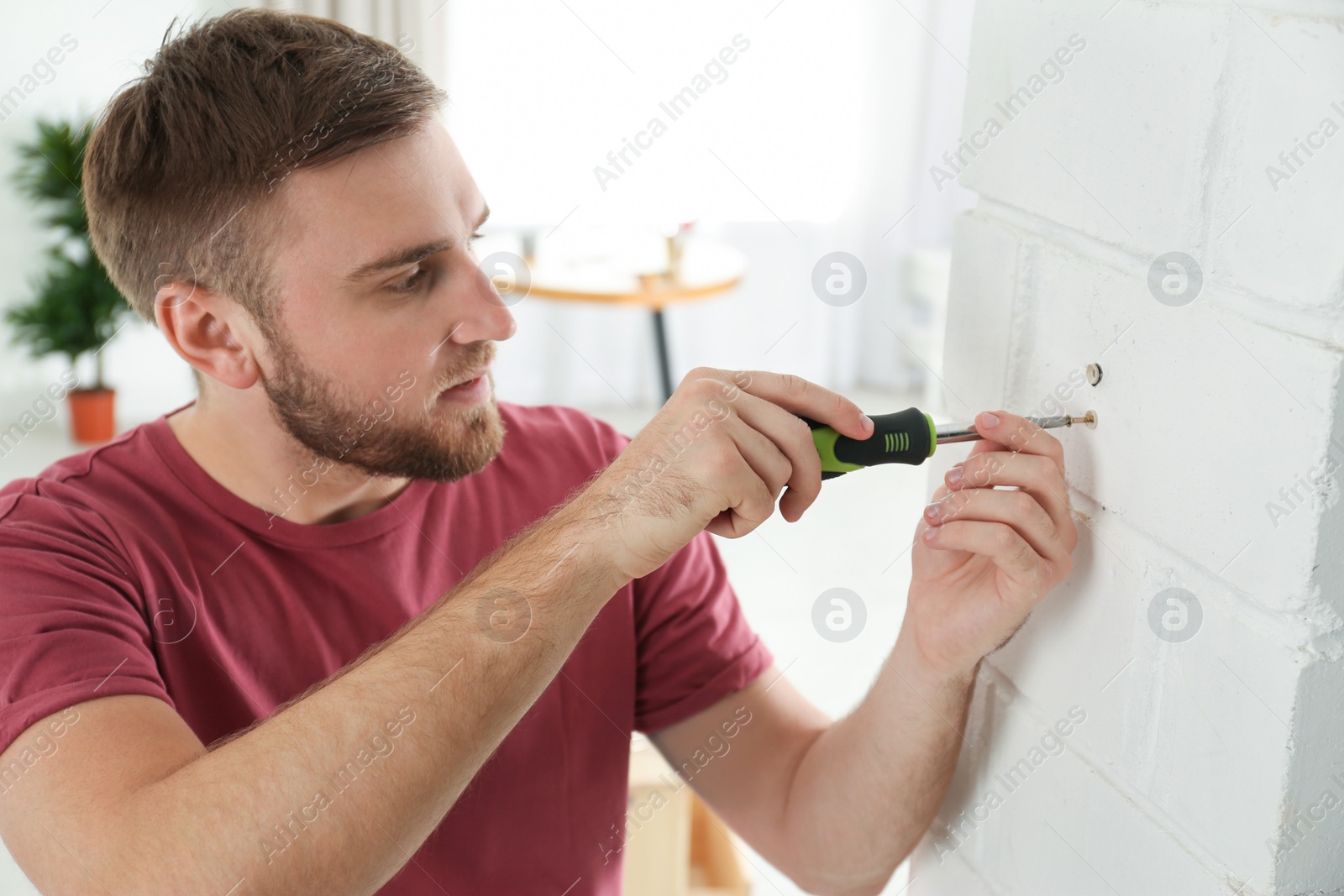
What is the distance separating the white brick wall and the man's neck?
2.03ft

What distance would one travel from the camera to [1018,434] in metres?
0.76

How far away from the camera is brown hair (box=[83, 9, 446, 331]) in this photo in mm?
1074

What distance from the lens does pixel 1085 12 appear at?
71 cm

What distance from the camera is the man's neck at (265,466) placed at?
3.63ft

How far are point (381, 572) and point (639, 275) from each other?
7.70ft

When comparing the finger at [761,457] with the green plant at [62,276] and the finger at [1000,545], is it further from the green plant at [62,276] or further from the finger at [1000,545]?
the green plant at [62,276]

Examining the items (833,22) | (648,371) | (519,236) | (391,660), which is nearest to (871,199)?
(833,22)

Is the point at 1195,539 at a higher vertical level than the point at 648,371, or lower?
higher

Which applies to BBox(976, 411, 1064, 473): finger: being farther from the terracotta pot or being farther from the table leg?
the terracotta pot

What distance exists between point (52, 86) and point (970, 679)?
12.7 ft

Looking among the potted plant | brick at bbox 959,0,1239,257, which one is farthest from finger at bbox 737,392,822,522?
the potted plant

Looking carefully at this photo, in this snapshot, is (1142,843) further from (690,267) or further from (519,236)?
(519,236)

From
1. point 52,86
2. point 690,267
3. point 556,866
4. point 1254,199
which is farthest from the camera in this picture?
point 52,86

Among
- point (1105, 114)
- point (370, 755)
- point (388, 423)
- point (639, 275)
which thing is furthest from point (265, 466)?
point (639, 275)
